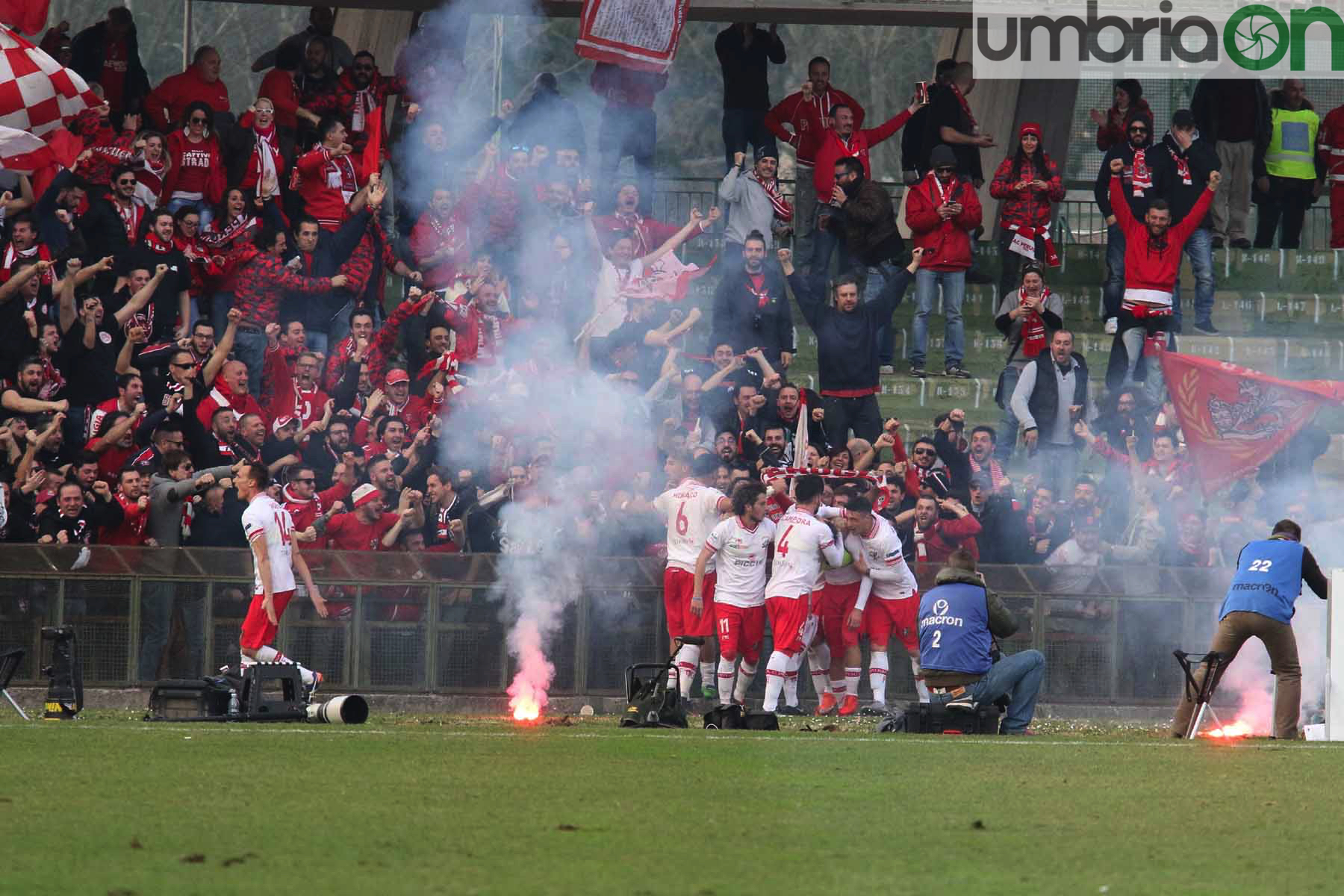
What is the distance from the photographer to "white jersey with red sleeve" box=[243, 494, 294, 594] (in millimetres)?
14672

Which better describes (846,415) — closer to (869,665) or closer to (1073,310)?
(869,665)

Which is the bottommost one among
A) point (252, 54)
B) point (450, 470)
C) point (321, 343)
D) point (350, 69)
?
point (450, 470)

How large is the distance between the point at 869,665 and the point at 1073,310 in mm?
8352

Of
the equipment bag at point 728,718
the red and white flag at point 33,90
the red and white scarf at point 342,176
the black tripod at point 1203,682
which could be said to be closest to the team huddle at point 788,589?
the equipment bag at point 728,718

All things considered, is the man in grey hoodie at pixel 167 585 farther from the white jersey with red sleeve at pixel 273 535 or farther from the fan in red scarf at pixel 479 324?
the fan in red scarf at pixel 479 324

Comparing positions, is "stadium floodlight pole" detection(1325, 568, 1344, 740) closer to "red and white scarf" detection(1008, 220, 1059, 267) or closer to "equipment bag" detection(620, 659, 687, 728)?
"equipment bag" detection(620, 659, 687, 728)

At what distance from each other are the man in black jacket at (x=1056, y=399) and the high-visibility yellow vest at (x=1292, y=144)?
528 cm

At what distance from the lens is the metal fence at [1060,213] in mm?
25016

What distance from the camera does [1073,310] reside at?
24703mm

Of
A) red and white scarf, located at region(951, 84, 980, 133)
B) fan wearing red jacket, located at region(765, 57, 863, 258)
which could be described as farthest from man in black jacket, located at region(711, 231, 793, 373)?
red and white scarf, located at region(951, 84, 980, 133)

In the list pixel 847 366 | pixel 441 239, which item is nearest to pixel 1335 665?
pixel 847 366

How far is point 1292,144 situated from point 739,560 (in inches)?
422

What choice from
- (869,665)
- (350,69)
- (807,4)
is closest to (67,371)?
(350,69)

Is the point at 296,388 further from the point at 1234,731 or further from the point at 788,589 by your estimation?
the point at 1234,731
